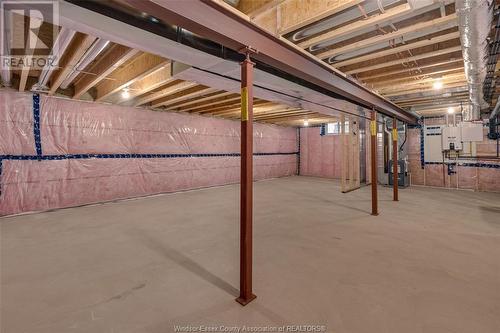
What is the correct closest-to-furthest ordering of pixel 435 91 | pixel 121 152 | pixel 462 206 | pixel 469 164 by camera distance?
pixel 435 91 → pixel 462 206 → pixel 121 152 → pixel 469 164

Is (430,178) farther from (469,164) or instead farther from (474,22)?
(474,22)

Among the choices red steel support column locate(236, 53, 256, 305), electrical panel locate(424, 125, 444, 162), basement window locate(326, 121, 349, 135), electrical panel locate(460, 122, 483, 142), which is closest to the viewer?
red steel support column locate(236, 53, 256, 305)

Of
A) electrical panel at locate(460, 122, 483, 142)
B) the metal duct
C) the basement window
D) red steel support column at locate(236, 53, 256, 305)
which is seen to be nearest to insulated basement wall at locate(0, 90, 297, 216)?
the basement window

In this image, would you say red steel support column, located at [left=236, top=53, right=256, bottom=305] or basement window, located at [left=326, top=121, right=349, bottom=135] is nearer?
red steel support column, located at [left=236, top=53, right=256, bottom=305]

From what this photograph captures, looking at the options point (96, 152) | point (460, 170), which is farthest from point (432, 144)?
point (96, 152)

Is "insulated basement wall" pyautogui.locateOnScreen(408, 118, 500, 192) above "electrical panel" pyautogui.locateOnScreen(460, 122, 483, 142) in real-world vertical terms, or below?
below

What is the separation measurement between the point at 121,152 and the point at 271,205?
11.3 ft

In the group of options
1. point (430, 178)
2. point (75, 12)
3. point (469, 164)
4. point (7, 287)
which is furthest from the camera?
point (430, 178)

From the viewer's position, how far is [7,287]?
1.90 m

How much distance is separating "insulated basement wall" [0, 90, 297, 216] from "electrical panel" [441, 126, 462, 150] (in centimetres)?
609

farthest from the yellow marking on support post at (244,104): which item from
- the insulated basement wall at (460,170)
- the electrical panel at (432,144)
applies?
the insulated basement wall at (460,170)

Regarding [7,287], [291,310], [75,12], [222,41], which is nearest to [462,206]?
[291,310]

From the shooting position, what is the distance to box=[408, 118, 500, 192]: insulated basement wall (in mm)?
6199

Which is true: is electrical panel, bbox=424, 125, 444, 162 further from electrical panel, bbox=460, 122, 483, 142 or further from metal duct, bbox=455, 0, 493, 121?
metal duct, bbox=455, 0, 493, 121
